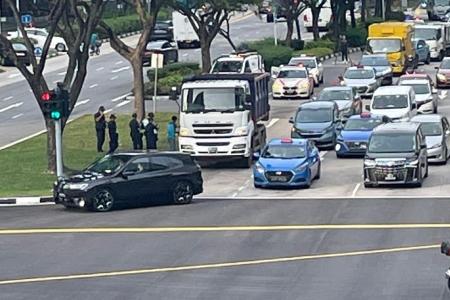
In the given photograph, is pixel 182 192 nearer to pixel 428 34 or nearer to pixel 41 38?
pixel 428 34

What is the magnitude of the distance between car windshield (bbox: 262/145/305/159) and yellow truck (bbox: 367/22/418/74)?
102 ft

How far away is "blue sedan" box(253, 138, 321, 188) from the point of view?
38.4 meters

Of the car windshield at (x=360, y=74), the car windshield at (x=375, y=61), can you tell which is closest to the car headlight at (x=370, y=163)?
the car windshield at (x=360, y=74)

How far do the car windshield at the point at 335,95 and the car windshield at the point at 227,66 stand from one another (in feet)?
27.9

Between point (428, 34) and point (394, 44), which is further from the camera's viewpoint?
point (428, 34)

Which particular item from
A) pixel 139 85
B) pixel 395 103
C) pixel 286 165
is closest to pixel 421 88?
pixel 395 103

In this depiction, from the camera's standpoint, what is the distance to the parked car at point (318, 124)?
46.7 metres

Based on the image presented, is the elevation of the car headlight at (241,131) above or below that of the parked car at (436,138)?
above

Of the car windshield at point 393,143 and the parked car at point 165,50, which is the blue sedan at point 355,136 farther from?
the parked car at point 165,50

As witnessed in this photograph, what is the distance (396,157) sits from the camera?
38.3 metres

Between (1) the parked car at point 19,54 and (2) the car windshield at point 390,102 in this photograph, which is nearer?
(2) the car windshield at point 390,102

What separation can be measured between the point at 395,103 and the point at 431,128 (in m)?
7.82

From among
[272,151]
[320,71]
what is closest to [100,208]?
[272,151]

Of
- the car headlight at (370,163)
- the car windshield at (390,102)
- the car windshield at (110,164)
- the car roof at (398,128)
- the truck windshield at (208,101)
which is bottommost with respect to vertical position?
the car windshield at (390,102)
